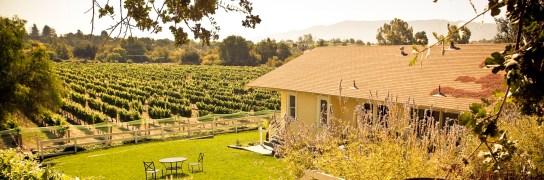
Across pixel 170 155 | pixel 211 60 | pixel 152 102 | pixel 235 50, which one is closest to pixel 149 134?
pixel 170 155

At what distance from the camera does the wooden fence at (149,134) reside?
19.7m

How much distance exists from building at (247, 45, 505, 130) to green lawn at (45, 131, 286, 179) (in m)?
2.48

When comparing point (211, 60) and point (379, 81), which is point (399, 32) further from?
point (379, 81)

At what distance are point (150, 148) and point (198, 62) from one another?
93.6 meters

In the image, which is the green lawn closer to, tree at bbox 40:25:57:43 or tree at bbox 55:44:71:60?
tree at bbox 40:25:57:43

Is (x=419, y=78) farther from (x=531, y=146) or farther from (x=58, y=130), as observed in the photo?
(x=58, y=130)

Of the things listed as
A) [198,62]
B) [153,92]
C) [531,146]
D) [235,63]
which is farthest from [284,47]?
[531,146]

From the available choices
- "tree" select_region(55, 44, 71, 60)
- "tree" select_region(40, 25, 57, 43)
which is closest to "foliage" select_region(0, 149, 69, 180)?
"tree" select_region(40, 25, 57, 43)

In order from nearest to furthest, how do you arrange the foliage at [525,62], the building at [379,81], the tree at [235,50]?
the foliage at [525,62] → the building at [379,81] → the tree at [235,50]

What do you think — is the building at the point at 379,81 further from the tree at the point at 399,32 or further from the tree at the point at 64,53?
the tree at the point at 64,53

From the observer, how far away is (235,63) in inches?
4163

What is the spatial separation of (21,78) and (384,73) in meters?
18.0

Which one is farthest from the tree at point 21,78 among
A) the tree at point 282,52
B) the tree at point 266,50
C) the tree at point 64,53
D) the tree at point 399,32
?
the tree at point 282,52

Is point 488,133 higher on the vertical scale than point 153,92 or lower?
higher
